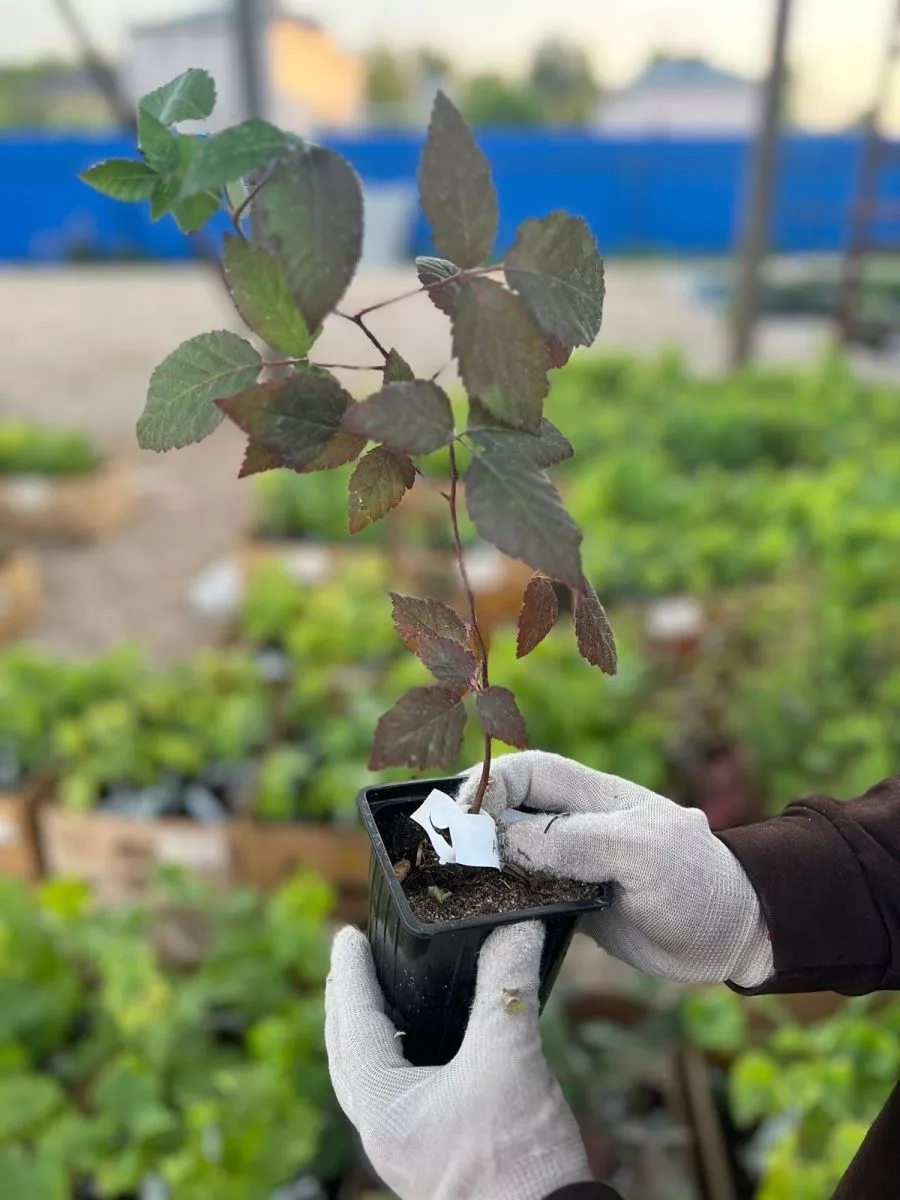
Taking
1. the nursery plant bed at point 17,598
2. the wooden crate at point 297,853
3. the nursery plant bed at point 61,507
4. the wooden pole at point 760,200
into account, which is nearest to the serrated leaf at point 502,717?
the wooden crate at point 297,853

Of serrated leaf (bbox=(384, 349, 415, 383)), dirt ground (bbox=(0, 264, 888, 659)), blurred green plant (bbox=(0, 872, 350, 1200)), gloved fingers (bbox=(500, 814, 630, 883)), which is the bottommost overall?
dirt ground (bbox=(0, 264, 888, 659))

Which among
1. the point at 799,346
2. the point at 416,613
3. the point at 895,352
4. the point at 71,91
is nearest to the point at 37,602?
the point at 416,613

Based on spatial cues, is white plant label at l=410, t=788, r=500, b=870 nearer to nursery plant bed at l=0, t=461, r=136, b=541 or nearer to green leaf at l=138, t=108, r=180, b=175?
green leaf at l=138, t=108, r=180, b=175

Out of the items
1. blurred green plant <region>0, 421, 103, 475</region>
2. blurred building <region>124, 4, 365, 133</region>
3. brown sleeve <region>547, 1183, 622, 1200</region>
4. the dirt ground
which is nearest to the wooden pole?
the dirt ground

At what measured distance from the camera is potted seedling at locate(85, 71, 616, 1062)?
56cm

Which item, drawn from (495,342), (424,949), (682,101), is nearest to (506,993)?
(424,949)

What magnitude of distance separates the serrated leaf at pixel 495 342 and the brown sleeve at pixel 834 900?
0.47 m

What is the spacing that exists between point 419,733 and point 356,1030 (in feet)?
0.90

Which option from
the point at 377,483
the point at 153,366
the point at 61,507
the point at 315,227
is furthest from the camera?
the point at 153,366

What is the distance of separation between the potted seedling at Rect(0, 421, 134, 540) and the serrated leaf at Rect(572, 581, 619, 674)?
400 cm

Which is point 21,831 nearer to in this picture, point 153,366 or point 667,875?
point 667,875

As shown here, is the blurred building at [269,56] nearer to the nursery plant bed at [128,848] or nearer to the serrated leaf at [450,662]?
the nursery plant bed at [128,848]

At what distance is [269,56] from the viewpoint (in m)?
4.27

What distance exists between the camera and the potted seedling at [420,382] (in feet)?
1.85
